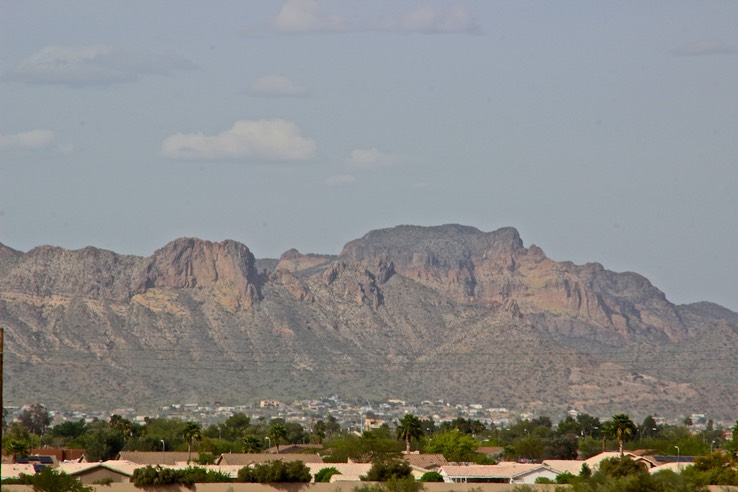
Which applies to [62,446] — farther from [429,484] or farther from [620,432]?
[429,484]

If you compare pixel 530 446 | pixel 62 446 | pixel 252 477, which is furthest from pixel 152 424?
pixel 252 477

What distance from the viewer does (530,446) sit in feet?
476

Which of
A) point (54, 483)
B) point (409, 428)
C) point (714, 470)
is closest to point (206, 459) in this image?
point (409, 428)

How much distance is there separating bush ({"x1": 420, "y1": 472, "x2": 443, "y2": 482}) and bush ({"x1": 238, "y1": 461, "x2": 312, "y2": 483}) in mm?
9707

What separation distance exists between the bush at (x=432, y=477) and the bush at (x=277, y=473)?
971 cm

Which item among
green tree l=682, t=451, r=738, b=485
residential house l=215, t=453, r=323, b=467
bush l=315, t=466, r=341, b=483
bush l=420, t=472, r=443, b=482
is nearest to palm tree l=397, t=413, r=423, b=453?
residential house l=215, t=453, r=323, b=467

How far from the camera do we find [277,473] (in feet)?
283

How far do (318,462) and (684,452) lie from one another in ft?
136

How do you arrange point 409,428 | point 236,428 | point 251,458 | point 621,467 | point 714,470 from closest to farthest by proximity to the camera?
point 714,470 < point 621,467 < point 251,458 < point 409,428 < point 236,428

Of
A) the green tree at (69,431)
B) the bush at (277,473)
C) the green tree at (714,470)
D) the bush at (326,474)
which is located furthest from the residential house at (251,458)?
the green tree at (69,431)

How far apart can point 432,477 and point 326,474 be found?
7.30m

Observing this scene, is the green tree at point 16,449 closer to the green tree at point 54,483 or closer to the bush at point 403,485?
the green tree at point 54,483

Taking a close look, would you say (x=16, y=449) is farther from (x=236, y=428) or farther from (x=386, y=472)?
(x=236, y=428)

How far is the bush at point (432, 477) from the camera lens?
307 feet
